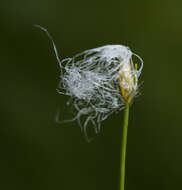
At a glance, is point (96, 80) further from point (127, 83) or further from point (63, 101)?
point (63, 101)

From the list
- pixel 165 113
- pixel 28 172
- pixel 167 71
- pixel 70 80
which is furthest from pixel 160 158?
pixel 70 80

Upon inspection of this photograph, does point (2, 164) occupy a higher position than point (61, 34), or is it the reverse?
point (61, 34)

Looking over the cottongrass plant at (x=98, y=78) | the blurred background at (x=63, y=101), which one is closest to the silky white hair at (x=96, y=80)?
the cottongrass plant at (x=98, y=78)

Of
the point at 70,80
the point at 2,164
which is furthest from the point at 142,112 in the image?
the point at 70,80

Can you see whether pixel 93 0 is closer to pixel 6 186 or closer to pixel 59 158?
pixel 59 158

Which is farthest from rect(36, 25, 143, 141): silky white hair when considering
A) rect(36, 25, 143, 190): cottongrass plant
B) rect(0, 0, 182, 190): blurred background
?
rect(0, 0, 182, 190): blurred background

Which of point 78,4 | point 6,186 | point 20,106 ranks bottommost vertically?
point 6,186

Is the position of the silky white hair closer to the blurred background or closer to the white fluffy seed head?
the white fluffy seed head

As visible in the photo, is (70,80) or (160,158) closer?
(70,80)
